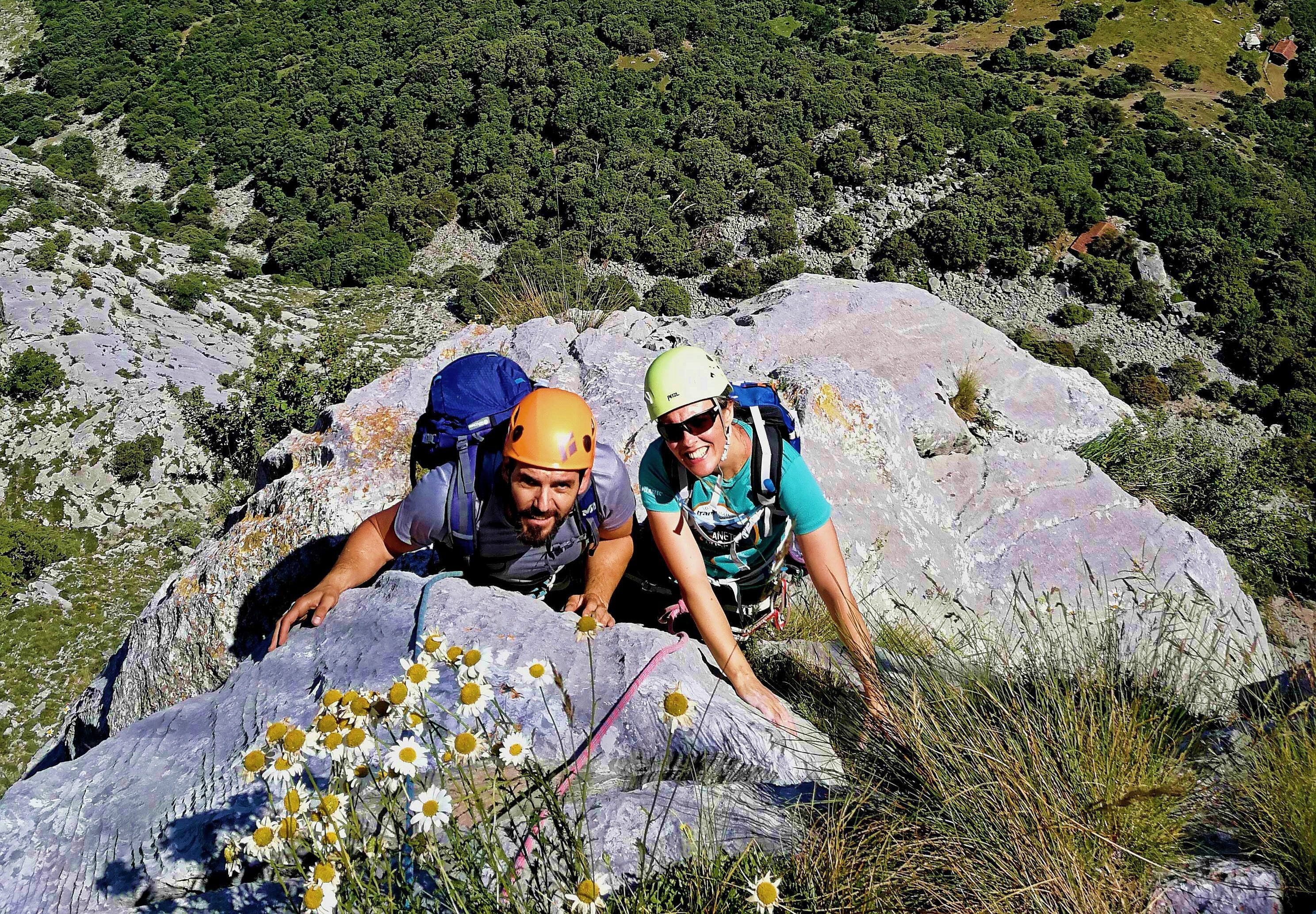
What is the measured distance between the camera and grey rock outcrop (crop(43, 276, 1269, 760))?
6039 mm

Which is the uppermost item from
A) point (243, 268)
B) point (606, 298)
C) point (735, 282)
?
point (606, 298)

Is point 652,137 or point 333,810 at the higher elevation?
point 333,810

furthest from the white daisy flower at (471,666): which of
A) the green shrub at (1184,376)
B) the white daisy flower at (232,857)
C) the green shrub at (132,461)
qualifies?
the green shrub at (1184,376)

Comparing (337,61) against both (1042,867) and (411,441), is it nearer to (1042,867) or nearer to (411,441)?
(411,441)

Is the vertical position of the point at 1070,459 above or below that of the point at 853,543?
below

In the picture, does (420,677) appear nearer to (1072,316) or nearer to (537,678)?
(537,678)

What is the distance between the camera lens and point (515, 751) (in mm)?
2137

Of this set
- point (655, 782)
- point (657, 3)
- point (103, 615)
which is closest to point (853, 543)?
point (655, 782)

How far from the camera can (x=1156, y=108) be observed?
193 ft

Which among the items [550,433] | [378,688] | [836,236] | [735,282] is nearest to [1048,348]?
[836,236]

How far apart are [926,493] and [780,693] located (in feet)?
13.7

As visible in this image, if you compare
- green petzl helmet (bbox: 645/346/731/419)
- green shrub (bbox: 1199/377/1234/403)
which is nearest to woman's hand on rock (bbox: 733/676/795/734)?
green petzl helmet (bbox: 645/346/731/419)

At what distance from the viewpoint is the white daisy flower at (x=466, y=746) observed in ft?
7.11

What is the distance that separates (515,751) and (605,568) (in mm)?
2348
